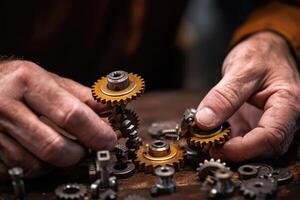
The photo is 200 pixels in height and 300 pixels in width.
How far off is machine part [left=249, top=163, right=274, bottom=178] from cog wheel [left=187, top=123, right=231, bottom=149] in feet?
0.38

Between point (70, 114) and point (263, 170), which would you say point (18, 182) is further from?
point (263, 170)

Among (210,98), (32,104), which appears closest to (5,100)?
(32,104)

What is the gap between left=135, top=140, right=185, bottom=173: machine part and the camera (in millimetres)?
1508

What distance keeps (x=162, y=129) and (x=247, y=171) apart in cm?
46

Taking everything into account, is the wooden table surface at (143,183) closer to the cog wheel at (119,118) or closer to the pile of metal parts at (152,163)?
the pile of metal parts at (152,163)

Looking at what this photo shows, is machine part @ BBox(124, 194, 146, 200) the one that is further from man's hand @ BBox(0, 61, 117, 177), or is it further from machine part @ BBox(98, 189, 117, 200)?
man's hand @ BBox(0, 61, 117, 177)

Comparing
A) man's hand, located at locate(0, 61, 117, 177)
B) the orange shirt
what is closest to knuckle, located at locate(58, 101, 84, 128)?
man's hand, located at locate(0, 61, 117, 177)

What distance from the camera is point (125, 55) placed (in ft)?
8.14

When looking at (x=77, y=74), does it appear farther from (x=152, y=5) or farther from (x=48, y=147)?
(x=48, y=147)

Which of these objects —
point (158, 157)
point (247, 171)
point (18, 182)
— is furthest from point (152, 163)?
point (18, 182)

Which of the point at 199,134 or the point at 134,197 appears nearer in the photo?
the point at 134,197

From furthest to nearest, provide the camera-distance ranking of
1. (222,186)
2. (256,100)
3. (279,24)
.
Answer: (279,24)
(256,100)
(222,186)

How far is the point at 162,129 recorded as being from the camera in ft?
6.05

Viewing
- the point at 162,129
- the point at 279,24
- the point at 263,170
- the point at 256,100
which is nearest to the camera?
the point at 263,170
